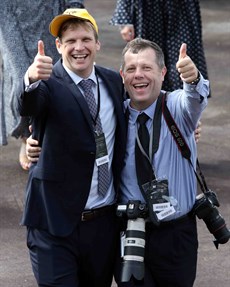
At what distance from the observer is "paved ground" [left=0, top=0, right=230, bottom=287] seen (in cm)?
655

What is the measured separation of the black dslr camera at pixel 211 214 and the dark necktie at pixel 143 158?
12.3 inches

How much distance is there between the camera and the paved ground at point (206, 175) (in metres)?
6.55

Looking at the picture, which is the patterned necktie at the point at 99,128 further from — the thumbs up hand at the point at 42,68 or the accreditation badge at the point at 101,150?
the thumbs up hand at the point at 42,68

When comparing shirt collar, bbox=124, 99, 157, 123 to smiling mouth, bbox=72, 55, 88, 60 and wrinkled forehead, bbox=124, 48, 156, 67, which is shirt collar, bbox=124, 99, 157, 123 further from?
smiling mouth, bbox=72, 55, 88, 60

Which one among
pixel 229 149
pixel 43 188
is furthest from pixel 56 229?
pixel 229 149

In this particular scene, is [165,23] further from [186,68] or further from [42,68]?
[42,68]

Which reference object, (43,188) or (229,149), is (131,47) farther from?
(229,149)

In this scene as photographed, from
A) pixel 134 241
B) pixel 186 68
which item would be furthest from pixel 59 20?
pixel 134 241

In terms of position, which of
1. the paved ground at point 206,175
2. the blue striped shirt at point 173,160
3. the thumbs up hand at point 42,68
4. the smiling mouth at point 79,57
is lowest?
the paved ground at point 206,175

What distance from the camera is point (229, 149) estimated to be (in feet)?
29.3

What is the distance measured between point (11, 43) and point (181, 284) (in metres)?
3.43

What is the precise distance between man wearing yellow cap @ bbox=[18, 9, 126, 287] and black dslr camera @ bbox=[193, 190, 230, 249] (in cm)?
41

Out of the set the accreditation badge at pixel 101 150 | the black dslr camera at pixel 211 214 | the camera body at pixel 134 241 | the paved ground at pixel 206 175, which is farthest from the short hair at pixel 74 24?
the paved ground at pixel 206 175

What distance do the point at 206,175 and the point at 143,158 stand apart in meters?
3.39
